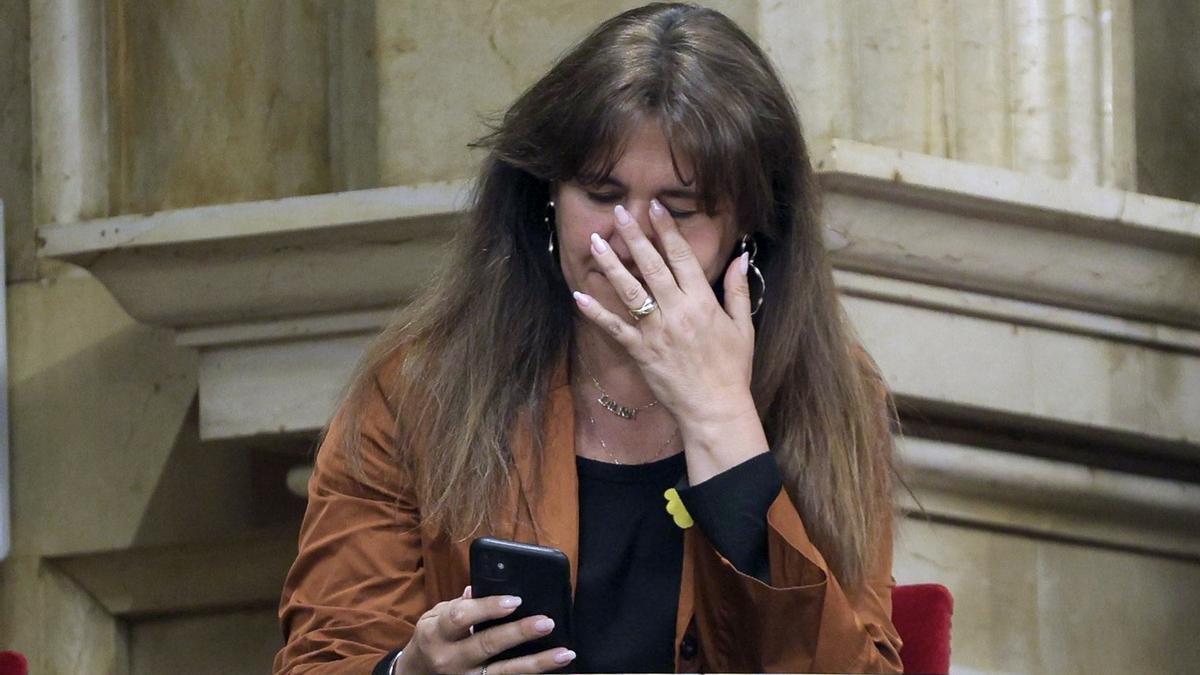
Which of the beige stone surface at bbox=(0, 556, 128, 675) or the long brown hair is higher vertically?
the long brown hair

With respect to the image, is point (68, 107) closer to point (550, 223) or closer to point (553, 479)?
point (550, 223)

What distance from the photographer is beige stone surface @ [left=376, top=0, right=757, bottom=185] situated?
2.63 m

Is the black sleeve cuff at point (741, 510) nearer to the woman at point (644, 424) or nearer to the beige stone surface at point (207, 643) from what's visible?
the woman at point (644, 424)

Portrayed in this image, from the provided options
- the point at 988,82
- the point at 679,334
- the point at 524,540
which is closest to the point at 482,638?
the point at 524,540

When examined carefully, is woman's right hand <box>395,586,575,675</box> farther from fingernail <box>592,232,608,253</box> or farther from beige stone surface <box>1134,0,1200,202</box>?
beige stone surface <box>1134,0,1200,202</box>

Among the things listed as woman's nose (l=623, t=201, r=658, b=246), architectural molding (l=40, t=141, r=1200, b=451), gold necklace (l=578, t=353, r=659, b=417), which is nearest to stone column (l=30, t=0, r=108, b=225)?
architectural molding (l=40, t=141, r=1200, b=451)

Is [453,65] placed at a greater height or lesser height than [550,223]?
greater

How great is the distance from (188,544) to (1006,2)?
1180 millimetres

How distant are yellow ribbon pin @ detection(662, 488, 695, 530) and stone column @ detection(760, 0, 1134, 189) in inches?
25.3

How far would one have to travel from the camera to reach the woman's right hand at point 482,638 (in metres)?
1.75

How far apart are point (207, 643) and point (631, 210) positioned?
3.92 ft

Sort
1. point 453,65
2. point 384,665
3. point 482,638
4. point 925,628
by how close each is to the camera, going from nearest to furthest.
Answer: point 482,638
point 384,665
point 925,628
point 453,65

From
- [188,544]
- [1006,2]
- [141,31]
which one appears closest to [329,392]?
[188,544]

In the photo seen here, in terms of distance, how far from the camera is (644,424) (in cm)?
212
